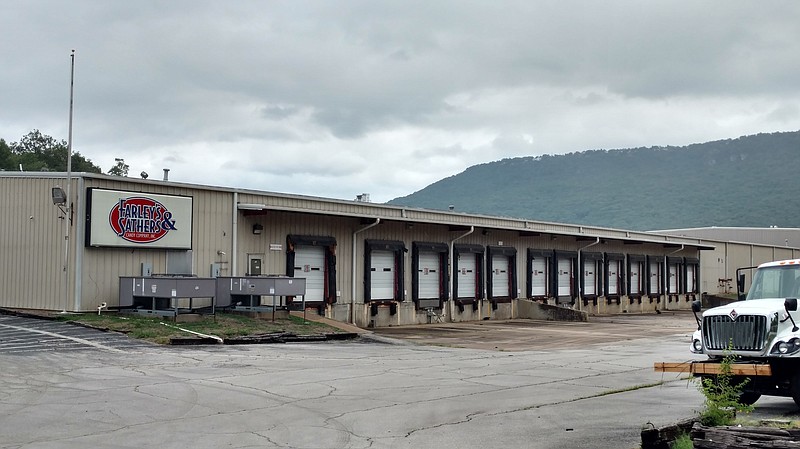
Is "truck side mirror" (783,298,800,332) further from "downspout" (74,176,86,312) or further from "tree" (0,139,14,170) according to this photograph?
"tree" (0,139,14,170)

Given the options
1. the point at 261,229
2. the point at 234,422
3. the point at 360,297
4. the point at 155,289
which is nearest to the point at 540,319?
the point at 360,297

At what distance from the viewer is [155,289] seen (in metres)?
24.0

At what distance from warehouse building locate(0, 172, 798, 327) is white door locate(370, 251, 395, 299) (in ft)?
0.20

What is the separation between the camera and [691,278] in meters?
57.2

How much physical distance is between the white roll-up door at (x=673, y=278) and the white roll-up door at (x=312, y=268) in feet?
100

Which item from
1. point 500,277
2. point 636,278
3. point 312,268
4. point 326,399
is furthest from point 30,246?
point 636,278

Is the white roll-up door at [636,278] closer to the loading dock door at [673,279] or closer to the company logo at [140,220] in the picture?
the loading dock door at [673,279]

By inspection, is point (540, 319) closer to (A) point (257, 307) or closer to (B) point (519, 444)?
(A) point (257, 307)

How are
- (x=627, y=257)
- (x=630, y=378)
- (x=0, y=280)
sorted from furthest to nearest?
(x=627, y=257)
(x=0, y=280)
(x=630, y=378)

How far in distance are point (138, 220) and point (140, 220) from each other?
0.24 ft

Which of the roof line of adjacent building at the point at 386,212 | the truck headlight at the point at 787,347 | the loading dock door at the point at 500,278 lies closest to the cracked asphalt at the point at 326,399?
the truck headlight at the point at 787,347

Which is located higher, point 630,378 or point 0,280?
point 0,280

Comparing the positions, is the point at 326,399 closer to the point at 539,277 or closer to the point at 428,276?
the point at 428,276

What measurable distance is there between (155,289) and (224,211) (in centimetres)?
442
